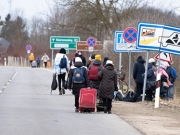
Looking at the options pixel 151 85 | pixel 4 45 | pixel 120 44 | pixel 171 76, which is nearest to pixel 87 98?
pixel 151 85

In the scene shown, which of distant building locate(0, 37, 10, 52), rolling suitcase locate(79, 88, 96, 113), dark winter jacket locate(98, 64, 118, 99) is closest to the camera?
rolling suitcase locate(79, 88, 96, 113)

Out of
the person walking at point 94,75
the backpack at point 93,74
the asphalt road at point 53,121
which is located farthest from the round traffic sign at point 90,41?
the backpack at point 93,74

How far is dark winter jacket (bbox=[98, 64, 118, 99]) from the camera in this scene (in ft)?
51.7

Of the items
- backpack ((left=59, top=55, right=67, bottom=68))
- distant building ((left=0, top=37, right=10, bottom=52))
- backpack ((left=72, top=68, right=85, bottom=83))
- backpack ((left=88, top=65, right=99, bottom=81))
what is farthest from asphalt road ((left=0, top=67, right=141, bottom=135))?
distant building ((left=0, top=37, right=10, bottom=52))

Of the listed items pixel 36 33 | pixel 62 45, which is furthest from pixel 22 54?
pixel 62 45

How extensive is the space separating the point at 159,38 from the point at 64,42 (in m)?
30.0

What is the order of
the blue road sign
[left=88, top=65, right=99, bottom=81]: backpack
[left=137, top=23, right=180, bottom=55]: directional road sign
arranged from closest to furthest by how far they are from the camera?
[left=88, top=65, right=99, bottom=81]: backpack → [left=137, top=23, right=180, bottom=55]: directional road sign → the blue road sign

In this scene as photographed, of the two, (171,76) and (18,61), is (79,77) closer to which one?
(171,76)

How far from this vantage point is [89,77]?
16.8 m

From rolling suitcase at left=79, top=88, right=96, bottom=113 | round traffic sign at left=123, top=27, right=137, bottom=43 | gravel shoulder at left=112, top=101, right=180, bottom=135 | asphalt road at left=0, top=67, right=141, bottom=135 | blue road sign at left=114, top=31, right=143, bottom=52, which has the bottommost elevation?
gravel shoulder at left=112, top=101, right=180, bottom=135

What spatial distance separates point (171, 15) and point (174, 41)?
17.0 meters

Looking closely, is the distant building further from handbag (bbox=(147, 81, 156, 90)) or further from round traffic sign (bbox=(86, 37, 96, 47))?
handbag (bbox=(147, 81, 156, 90))

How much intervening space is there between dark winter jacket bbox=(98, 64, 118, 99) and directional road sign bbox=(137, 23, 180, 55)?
294cm

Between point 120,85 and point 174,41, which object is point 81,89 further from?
point 120,85
